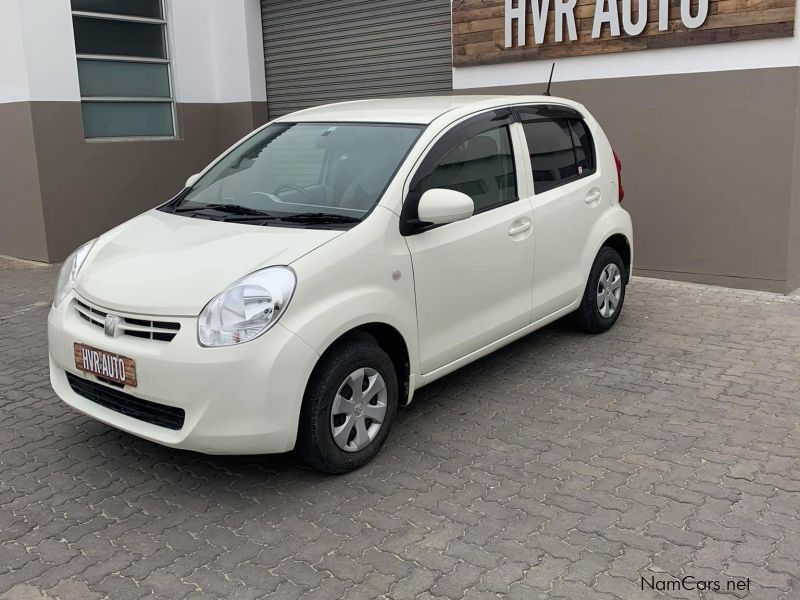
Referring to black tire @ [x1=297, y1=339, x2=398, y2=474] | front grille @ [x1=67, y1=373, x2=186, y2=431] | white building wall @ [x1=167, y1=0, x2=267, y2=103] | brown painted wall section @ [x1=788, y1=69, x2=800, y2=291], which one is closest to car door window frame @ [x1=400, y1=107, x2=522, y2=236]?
black tire @ [x1=297, y1=339, x2=398, y2=474]

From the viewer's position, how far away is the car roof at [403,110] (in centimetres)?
451

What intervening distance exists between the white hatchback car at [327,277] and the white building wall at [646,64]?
2264mm

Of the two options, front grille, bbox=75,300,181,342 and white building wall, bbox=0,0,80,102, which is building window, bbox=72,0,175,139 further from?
front grille, bbox=75,300,181,342

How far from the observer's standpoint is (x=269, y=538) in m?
3.33

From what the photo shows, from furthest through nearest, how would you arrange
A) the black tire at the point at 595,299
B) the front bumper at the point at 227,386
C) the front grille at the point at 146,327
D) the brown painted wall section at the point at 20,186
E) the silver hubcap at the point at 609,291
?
the brown painted wall section at the point at 20,186
the silver hubcap at the point at 609,291
the black tire at the point at 595,299
the front grille at the point at 146,327
the front bumper at the point at 227,386

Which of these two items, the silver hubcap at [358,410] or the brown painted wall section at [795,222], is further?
the brown painted wall section at [795,222]

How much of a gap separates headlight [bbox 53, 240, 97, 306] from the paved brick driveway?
2.72 feet

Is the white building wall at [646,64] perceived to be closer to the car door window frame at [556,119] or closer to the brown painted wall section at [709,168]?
the brown painted wall section at [709,168]

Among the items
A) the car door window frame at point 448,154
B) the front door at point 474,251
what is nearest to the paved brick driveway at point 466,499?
the front door at point 474,251

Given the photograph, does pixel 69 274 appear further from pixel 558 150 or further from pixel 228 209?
pixel 558 150

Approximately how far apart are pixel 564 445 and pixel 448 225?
52.2 inches

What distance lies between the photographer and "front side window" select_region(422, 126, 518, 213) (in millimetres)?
4383

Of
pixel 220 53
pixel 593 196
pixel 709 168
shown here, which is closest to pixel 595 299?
pixel 593 196

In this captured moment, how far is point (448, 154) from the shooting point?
14.4 ft
